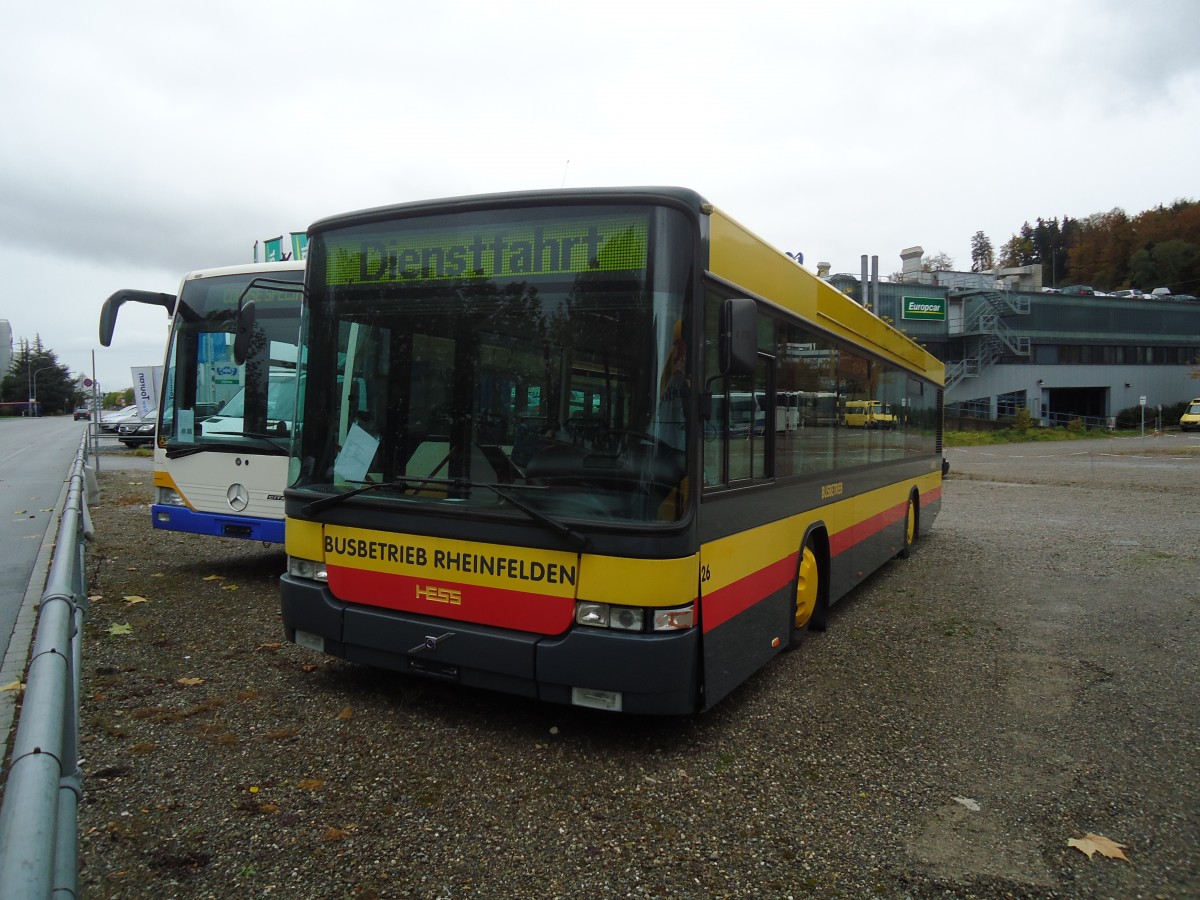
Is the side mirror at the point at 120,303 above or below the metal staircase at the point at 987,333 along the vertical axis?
below

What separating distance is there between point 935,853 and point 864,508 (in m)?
4.99

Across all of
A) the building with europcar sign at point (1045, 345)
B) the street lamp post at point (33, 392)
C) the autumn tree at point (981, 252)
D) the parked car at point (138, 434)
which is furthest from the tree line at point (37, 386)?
the autumn tree at point (981, 252)

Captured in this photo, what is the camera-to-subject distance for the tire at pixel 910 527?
10.8m

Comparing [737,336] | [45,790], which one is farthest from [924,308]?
[45,790]

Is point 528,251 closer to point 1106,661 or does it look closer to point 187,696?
point 187,696

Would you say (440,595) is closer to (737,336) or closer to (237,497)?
(737,336)

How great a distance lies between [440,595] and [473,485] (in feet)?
2.08

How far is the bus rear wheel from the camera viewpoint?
20.2 ft

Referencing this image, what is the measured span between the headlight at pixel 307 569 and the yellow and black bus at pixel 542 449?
2cm

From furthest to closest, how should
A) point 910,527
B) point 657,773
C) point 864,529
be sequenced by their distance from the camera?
point 910,527 < point 864,529 < point 657,773

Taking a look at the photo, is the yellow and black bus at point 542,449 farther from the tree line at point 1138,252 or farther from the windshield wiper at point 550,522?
the tree line at point 1138,252

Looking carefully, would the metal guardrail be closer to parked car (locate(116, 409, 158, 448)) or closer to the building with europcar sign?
parked car (locate(116, 409, 158, 448))

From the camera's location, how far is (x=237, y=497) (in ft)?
26.4

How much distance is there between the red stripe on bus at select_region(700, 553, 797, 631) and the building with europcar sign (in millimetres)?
52370
